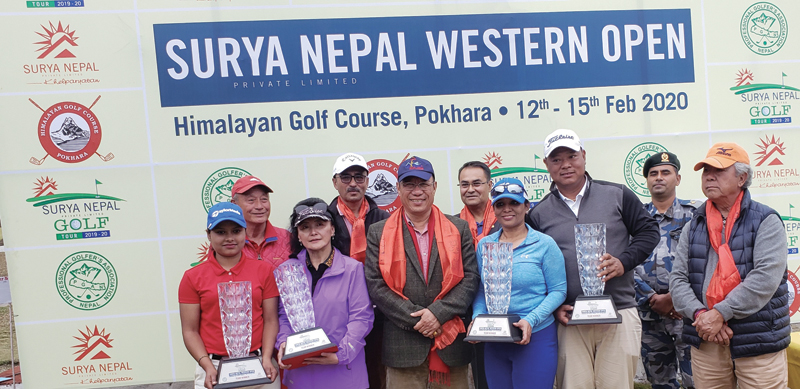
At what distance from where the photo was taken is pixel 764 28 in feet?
14.4

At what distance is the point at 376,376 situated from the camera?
345 cm

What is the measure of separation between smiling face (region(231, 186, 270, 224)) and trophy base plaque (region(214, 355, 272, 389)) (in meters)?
0.96

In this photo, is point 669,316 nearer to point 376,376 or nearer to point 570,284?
point 570,284

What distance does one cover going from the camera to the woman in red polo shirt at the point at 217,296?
2686 mm

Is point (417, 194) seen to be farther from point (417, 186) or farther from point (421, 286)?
point (421, 286)

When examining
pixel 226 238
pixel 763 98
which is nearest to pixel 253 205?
pixel 226 238

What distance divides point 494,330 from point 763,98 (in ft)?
11.8

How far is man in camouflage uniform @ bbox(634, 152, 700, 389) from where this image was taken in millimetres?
3496

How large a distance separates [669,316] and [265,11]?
377cm

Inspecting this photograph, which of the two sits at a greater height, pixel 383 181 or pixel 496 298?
pixel 383 181

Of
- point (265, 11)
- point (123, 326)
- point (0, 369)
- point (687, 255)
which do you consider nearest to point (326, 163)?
point (265, 11)

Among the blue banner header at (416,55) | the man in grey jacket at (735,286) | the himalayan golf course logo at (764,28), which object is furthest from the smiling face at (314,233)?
the himalayan golf course logo at (764,28)

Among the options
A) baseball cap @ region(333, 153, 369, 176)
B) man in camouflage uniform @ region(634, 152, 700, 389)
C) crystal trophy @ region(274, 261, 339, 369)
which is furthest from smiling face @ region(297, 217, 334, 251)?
man in camouflage uniform @ region(634, 152, 700, 389)

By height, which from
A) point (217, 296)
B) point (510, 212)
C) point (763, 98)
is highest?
point (763, 98)
